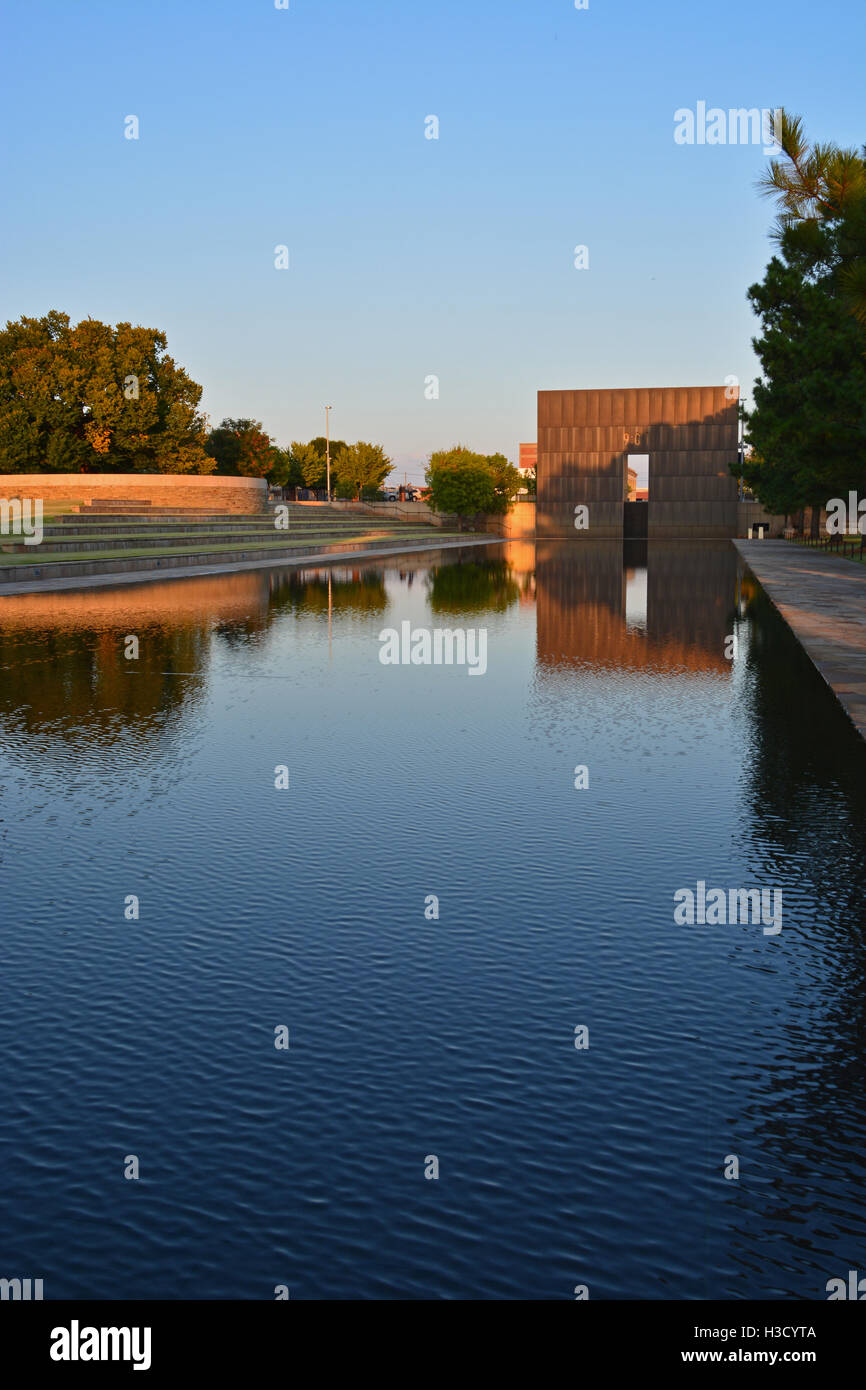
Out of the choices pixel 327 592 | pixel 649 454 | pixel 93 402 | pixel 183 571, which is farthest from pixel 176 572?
pixel 649 454

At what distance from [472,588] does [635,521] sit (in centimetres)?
7169

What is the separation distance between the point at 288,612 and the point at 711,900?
1931 cm

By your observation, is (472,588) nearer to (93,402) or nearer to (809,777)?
(809,777)

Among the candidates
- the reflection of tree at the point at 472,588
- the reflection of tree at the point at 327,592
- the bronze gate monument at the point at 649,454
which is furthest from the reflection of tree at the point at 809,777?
the bronze gate monument at the point at 649,454

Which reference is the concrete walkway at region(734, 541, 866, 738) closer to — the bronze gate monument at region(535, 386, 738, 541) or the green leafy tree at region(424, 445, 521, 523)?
the bronze gate monument at region(535, 386, 738, 541)

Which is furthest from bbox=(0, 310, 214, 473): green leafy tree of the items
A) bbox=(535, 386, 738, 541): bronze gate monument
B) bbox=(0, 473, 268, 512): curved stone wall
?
bbox=(535, 386, 738, 541): bronze gate monument

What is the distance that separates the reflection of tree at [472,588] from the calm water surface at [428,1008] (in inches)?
591

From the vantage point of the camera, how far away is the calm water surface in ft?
12.0

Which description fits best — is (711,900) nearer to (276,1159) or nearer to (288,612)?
(276,1159)

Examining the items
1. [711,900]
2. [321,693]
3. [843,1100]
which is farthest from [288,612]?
[843,1100]

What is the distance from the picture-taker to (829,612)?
2384cm

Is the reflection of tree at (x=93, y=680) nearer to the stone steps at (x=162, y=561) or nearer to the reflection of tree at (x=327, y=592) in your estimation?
the reflection of tree at (x=327, y=592)

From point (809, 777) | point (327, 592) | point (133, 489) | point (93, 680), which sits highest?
point (133, 489)

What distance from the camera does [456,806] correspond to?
9.13 m
